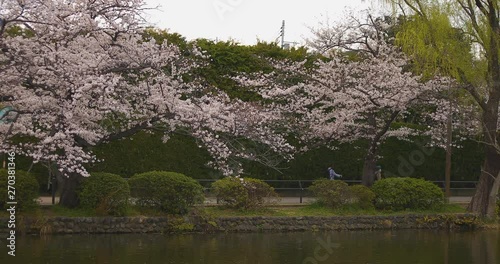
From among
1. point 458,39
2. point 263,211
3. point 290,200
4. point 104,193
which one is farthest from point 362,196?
point 104,193

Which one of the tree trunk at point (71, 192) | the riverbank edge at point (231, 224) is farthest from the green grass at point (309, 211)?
the tree trunk at point (71, 192)

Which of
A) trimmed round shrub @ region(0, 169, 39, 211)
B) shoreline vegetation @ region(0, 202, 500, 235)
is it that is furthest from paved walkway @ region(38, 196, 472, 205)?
trimmed round shrub @ region(0, 169, 39, 211)

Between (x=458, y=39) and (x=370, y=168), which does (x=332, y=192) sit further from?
(x=458, y=39)

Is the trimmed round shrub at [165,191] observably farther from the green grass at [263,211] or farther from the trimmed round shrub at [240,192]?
the trimmed round shrub at [240,192]

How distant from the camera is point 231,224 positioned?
17.4 meters

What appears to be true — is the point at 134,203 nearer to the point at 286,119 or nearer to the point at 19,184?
the point at 19,184

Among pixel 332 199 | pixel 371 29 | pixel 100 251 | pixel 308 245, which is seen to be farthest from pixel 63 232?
pixel 371 29

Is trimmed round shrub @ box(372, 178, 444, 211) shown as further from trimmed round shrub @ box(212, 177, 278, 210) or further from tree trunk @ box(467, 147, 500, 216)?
trimmed round shrub @ box(212, 177, 278, 210)

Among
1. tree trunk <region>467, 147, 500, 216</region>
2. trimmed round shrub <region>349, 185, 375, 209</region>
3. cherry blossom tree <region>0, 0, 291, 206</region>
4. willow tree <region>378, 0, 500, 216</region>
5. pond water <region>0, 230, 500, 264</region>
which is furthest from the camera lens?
tree trunk <region>467, 147, 500, 216</region>

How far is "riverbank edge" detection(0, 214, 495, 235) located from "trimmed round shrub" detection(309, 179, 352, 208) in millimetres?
655

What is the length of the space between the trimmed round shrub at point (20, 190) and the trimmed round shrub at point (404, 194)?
10435 mm

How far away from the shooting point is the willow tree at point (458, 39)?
17.9 meters

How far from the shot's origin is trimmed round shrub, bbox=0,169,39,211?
49.7 feet

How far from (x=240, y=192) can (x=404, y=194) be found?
5.45 metres
